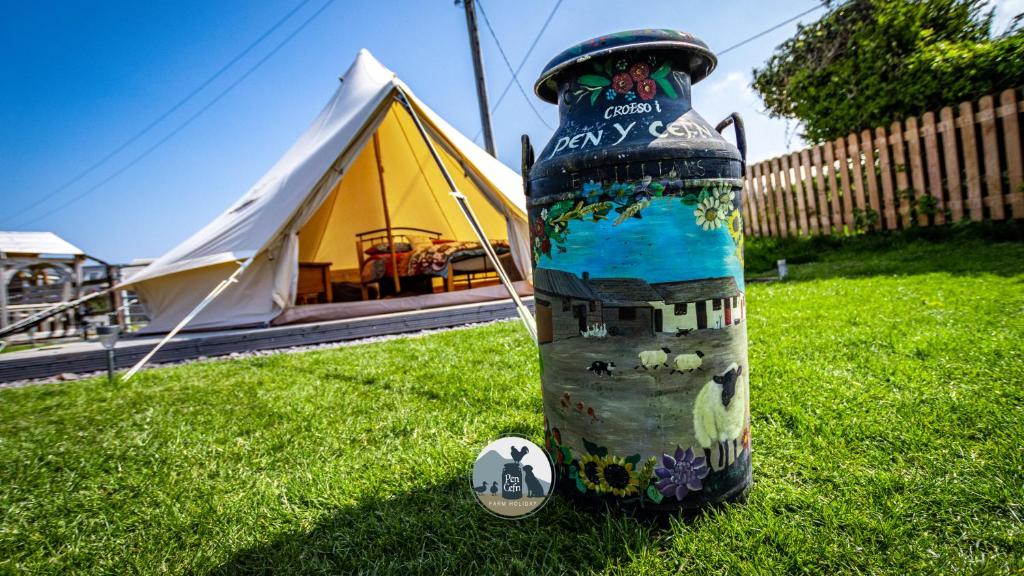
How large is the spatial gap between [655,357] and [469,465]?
89cm

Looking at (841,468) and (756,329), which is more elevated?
(756,329)

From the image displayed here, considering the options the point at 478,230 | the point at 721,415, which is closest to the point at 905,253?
the point at 478,230

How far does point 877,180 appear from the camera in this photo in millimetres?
6453

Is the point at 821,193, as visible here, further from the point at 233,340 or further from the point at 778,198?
the point at 233,340

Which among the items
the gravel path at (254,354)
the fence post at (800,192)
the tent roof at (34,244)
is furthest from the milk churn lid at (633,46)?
the tent roof at (34,244)

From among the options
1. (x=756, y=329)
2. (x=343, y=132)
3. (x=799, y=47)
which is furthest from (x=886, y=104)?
(x=343, y=132)

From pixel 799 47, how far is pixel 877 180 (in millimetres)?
3241

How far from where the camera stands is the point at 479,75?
905 centimetres

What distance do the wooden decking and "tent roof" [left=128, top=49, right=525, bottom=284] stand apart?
792 mm

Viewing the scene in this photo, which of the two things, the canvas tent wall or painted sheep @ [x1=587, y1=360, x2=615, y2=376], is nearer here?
painted sheep @ [x1=587, y1=360, x2=615, y2=376]

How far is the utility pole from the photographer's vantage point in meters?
9.00

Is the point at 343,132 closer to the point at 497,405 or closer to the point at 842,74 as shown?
the point at 497,405

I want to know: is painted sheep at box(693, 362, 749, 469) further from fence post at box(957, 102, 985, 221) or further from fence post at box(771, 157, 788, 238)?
fence post at box(771, 157, 788, 238)

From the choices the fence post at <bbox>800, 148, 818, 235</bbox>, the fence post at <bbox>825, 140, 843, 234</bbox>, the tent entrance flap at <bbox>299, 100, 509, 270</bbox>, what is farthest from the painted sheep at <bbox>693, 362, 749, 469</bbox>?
the fence post at <bbox>800, 148, 818, 235</bbox>
